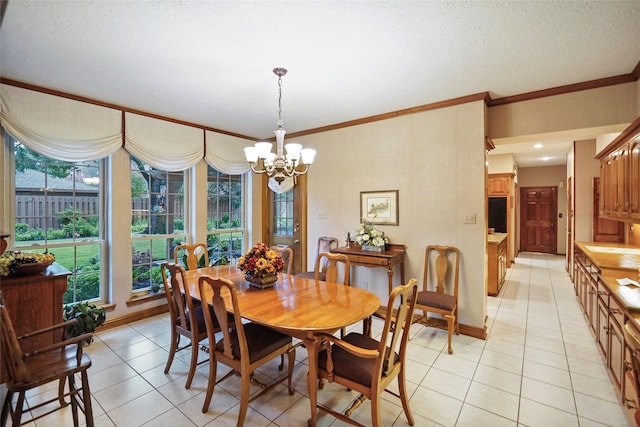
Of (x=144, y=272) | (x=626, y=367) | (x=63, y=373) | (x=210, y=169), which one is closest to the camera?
(x=63, y=373)

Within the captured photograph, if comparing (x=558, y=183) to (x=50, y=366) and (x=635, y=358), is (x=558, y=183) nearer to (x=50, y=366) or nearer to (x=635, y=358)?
(x=635, y=358)

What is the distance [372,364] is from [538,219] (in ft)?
30.6

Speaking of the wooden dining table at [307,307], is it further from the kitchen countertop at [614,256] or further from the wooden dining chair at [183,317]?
the kitchen countertop at [614,256]

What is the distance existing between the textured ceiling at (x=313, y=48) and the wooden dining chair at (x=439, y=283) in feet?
5.83

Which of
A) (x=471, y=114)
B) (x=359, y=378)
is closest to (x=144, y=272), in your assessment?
(x=359, y=378)

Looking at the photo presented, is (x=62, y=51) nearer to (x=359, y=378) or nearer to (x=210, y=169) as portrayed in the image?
(x=210, y=169)

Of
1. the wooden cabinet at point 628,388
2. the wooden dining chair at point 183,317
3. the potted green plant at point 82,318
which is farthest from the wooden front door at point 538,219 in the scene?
the potted green plant at point 82,318

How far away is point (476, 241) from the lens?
327 centimetres

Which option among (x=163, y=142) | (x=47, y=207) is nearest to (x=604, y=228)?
(x=163, y=142)

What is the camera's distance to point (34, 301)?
2402 millimetres

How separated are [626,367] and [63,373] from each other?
3402 mm

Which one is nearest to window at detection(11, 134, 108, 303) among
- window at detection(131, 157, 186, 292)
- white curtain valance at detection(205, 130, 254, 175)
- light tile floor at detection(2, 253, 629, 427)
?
window at detection(131, 157, 186, 292)

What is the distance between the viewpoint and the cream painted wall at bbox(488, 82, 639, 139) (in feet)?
9.15

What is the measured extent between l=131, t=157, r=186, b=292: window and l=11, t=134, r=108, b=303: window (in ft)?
1.22
